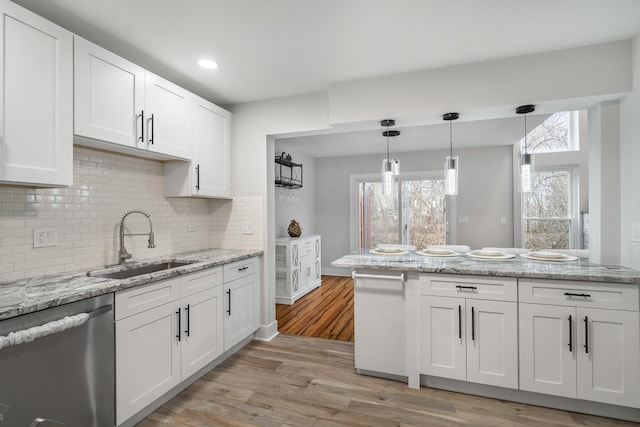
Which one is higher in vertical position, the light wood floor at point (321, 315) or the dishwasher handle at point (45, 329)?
the dishwasher handle at point (45, 329)

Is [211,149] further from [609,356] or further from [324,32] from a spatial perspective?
[609,356]

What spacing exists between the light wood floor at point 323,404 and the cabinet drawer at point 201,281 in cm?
72

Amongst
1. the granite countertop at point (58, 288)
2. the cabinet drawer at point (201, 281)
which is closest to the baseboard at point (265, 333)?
the cabinet drawer at point (201, 281)

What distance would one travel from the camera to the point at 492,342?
6.89 ft

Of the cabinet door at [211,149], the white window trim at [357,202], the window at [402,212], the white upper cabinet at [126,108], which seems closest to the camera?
the white upper cabinet at [126,108]

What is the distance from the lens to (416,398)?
2.14m

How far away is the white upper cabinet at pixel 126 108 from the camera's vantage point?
6.09 feet

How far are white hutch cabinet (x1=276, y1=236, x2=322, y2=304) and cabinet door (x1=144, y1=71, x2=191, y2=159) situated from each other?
216 cm

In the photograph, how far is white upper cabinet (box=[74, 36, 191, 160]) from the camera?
186 cm

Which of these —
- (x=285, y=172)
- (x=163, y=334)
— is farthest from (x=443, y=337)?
(x=285, y=172)

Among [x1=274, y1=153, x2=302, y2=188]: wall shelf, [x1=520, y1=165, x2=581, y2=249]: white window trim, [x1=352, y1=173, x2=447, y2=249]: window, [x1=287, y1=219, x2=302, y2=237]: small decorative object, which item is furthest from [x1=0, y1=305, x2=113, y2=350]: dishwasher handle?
[x1=520, y1=165, x2=581, y2=249]: white window trim

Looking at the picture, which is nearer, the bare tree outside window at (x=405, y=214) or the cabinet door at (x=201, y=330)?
A: the cabinet door at (x=201, y=330)

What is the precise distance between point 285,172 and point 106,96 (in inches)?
131

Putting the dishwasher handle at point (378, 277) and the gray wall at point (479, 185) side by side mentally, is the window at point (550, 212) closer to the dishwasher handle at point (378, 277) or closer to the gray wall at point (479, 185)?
the gray wall at point (479, 185)
